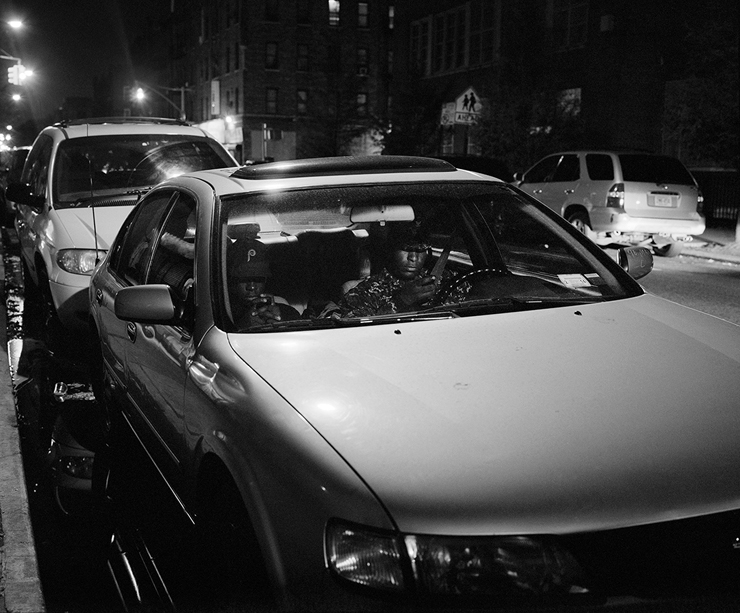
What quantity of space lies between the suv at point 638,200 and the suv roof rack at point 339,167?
1234cm

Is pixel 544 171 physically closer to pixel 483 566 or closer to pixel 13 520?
pixel 13 520

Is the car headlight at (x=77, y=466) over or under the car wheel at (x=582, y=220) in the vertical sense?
under

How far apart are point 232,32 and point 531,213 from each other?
215 feet

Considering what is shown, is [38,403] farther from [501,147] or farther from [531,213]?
[501,147]

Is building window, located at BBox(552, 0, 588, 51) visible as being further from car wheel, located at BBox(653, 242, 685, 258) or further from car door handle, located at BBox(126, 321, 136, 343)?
car door handle, located at BBox(126, 321, 136, 343)

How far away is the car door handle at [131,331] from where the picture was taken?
4.53m

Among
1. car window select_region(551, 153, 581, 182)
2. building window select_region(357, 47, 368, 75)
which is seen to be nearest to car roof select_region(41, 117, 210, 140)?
car window select_region(551, 153, 581, 182)

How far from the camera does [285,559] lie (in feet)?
8.40

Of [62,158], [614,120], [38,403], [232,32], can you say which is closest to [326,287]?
[38,403]

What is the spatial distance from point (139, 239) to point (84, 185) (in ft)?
14.9

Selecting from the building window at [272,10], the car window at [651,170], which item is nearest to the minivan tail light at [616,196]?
the car window at [651,170]

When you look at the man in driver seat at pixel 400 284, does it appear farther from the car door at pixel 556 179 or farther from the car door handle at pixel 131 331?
the car door at pixel 556 179

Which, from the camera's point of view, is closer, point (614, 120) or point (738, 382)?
point (738, 382)

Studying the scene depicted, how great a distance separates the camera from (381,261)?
435 cm
